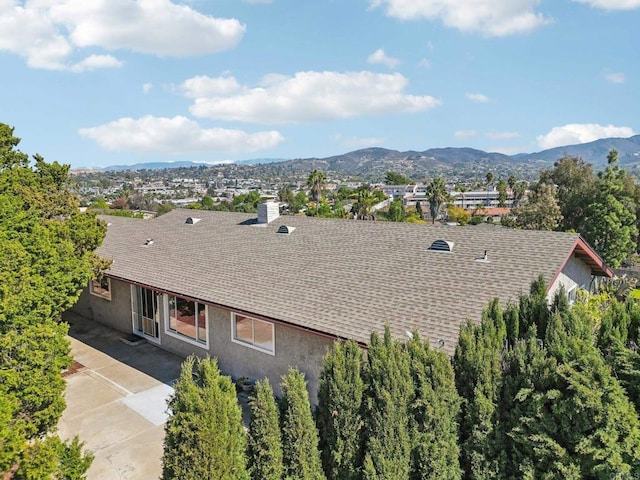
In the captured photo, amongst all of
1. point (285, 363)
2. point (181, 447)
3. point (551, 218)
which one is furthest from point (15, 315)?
point (551, 218)

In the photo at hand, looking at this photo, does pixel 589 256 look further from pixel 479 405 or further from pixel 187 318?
pixel 187 318

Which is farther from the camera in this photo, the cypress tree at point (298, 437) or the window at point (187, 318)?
the window at point (187, 318)

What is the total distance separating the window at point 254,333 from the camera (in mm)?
11219

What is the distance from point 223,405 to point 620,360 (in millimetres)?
5374

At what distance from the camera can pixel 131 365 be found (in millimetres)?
13203

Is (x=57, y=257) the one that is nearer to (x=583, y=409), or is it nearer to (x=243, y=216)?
(x=583, y=409)

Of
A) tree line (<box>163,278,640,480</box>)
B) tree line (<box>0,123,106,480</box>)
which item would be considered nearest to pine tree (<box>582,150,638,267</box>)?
tree line (<box>163,278,640,480</box>)

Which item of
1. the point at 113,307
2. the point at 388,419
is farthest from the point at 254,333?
the point at 113,307

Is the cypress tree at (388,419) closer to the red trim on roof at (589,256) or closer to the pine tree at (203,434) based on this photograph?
the pine tree at (203,434)

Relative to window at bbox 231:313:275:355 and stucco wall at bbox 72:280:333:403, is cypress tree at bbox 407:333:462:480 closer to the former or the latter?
stucco wall at bbox 72:280:333:403

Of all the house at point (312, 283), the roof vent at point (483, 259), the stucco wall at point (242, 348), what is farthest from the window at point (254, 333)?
the roof vent at point (483, 259)

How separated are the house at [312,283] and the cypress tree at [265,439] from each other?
9.81ft

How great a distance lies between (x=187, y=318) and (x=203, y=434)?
8.71 m

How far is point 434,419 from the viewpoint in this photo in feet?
19.7
